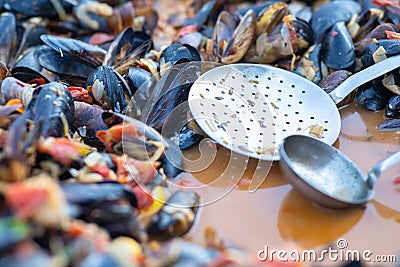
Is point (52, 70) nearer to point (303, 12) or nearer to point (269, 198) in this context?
point (269, 198)

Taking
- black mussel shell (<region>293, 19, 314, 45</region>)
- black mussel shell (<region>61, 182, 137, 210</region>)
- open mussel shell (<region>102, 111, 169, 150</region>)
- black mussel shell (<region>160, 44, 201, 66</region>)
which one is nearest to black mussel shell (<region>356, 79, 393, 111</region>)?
black mussel shell (<region>293, 19, 314, 45</region>)

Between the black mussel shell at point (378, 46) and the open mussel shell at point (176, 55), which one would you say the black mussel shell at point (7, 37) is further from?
the black mussel shell at point (378, 46)

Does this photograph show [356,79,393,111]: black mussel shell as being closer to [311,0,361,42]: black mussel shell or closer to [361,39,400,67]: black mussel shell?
[361,39,400,67]: black mussel shell

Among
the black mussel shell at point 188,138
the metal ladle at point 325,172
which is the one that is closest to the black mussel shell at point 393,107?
the metal ladle at point 325,172

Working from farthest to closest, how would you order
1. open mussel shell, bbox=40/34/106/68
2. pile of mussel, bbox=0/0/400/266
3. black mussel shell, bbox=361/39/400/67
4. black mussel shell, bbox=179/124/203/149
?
open mussel shell, bbox=40/34/106/68
black mussel shell, bbox=361/39/400/67
black mussel shell, bbox=179/124/203/149
pile of mussel, bbox=0/0/400/266

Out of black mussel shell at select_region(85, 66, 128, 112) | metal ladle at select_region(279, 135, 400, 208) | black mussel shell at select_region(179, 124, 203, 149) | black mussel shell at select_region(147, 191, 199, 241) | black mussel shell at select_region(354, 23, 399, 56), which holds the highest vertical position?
black mussel shell at select_region(354, 23, 399, 56)
